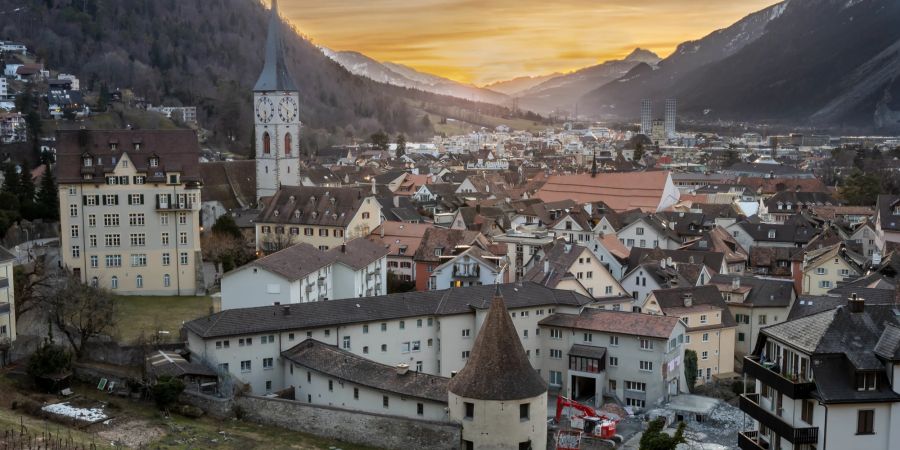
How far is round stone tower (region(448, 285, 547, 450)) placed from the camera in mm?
31703

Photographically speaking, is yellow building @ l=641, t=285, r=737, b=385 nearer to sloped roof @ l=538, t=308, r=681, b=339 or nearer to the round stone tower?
sloped roof @ l=538, t=308, r=681, b=339

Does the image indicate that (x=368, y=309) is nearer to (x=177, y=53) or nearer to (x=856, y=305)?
(x=856, y=305)

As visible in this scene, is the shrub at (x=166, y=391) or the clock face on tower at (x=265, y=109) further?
the clock face on tower at (x=265, y=109)

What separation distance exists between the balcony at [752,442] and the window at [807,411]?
2.00 metres

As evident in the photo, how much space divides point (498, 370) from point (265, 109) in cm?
5090

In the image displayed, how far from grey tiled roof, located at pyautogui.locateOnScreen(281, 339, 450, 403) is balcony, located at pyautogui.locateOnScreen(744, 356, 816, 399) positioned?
40.2 ft

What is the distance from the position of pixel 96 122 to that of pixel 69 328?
7674 cm

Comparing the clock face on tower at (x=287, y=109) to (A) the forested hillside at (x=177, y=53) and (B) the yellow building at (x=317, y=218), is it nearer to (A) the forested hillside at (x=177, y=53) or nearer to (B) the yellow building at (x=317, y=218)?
(B) the yellow building at (x=317, y=218)

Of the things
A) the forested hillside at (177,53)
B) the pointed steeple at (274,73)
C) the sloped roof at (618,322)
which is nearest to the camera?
the sloped roof at (618,322)

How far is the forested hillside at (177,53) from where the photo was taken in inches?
5684

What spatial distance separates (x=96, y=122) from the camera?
4382 inches

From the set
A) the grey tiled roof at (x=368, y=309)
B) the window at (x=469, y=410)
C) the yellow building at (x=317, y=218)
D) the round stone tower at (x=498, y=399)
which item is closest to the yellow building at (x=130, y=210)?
the yellow building at (x=317, y=218)

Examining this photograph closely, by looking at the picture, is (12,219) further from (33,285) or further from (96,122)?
(96,122)

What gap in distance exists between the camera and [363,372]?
36219 millimetres
